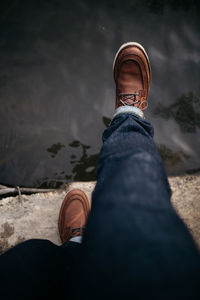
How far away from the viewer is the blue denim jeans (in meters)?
0.38

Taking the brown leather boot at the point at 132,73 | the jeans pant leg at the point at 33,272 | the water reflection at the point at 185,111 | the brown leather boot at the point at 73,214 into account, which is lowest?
the jeans pant leg at the point at 33,272

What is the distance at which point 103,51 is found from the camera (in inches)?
53.5

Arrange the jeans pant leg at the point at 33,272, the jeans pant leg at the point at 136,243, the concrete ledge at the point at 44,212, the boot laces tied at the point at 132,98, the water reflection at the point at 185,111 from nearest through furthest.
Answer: the jeans pant leg at the point at 136,243 → the jeans pant leg at the point at 33,272 → the concrete ledge at the point at 44,212 → the boot laces tied at the point at 132,98 → the water reflection at the point at 185,111

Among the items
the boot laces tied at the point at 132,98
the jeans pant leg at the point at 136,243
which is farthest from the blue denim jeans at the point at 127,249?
the boot laces tied at the point at 132,98

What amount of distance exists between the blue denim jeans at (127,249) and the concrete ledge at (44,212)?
17.5 inches

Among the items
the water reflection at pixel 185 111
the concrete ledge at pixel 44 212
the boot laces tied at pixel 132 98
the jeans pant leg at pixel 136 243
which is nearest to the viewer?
the jeans pant leg at pixel 136 243

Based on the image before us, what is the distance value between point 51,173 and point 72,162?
0.52ft

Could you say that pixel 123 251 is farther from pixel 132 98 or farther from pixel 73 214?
pixel 132 98

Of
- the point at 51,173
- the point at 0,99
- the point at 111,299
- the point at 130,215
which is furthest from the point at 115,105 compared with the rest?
the point at 111,299

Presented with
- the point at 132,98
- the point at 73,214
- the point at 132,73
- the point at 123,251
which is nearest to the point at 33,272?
the point at 123,251

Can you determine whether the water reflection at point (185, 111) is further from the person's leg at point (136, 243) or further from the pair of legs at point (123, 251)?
the person's leg at point (136, 243)

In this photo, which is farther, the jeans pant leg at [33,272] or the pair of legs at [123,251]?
the jeans pant leg at [33,272]

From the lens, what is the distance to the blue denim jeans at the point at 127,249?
38 cm

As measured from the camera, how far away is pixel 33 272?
2.01 ft
